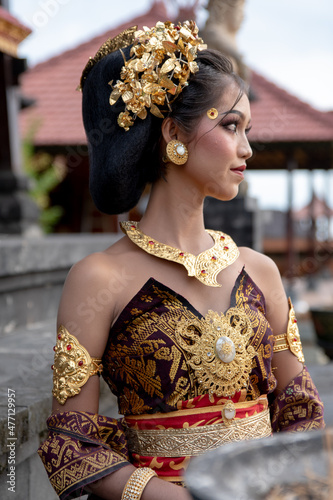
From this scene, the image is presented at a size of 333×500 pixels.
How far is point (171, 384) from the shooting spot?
5.59 ft

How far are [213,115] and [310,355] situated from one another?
236 inches

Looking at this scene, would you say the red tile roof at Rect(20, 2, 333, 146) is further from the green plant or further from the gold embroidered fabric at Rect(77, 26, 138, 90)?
the gold embroidered fabric at Rect(77, 26, 138, 90)

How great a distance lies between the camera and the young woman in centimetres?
169

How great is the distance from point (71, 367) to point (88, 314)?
0.15 m

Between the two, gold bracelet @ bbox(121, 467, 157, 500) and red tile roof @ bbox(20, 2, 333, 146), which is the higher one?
gold bracelet @ bbox(121, 467, 157, 500)

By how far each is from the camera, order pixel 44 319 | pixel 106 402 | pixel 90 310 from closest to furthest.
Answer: pixel 90 310 < pixel 106 402 < pixel 44 319

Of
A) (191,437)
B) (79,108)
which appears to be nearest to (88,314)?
(191,437)

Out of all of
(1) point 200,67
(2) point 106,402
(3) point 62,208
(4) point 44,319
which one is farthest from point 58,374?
(3) point 62,208

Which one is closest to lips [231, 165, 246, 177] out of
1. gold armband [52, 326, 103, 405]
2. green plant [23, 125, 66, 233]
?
gold armband [52, 326, 103, 405]

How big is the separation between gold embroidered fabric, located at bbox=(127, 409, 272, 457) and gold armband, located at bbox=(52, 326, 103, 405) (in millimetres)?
239

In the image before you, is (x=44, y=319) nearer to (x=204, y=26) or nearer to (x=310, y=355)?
(x=204, y=26)

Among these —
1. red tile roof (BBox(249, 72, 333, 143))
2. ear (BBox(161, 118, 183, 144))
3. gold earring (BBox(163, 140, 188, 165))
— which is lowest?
red tile roof (BBox(249, 72, 333, 143))

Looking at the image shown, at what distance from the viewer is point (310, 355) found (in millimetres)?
7328

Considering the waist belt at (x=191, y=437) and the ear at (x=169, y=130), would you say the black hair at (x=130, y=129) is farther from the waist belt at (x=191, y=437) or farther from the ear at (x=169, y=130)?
the waist belt at (x=191, y=437)
